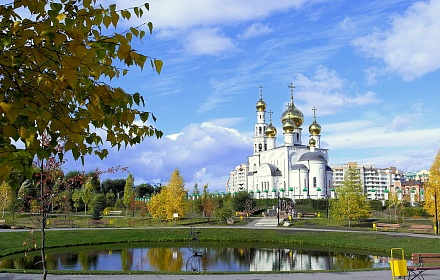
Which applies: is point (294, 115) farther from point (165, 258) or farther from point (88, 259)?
point (88, 259)

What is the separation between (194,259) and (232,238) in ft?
34.4

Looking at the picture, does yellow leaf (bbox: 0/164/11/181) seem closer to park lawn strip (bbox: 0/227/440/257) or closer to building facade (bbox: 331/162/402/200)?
park lawn strip (bbox: 0/227/440/257)

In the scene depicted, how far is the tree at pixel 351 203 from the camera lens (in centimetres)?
4153

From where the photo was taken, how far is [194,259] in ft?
73.0

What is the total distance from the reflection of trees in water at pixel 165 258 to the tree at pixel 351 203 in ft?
67.1

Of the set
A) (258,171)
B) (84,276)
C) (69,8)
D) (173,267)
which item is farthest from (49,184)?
(258,171)

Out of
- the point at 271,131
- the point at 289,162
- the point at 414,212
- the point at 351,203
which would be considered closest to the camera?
the point at 351,203

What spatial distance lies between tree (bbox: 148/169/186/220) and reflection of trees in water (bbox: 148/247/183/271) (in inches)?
666

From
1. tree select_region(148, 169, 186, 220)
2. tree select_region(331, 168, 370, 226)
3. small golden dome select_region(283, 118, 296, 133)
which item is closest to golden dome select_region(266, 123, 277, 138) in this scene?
small golden dome select_region(283, 118, 296, 133)

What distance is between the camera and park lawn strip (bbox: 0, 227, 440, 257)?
25906 mm

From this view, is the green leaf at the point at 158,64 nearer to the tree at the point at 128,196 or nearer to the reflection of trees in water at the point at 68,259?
the reflection of trees in water at the point at 68,259

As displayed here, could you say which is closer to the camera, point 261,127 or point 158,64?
point 158,64

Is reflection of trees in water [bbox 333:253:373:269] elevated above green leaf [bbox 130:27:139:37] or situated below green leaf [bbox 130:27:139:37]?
below

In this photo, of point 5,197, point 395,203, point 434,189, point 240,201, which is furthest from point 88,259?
point 395,203
